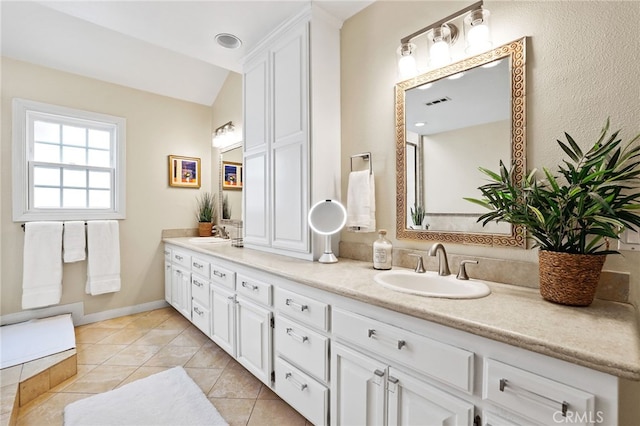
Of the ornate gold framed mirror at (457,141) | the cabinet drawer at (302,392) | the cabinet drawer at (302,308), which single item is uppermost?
the ornate gold framed mirror at (457,141)

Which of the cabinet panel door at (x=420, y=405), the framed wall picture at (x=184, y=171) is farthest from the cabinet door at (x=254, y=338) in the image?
the framed wall picture at (x=184, y=171)

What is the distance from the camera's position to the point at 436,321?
1.01m

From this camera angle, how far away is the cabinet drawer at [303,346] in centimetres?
146

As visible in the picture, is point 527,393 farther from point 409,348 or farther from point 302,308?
point 302,308

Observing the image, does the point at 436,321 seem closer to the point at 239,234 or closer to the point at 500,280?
the point at 500,280

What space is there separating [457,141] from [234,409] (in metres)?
2.06

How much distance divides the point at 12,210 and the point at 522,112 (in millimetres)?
4056

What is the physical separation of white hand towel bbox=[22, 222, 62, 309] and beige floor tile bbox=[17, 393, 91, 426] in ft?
4.25

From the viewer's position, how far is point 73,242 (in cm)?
296

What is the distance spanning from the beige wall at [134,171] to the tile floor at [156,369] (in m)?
0.46

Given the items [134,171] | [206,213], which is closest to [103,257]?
[134,171]

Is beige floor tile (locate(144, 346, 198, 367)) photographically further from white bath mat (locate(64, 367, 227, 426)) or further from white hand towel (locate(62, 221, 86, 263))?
white hand towel (locate(62, 221, 86, 263))

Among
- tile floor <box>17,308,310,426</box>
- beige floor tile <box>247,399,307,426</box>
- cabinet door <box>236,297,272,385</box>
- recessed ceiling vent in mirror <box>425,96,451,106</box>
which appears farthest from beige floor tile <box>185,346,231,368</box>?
recessed ceiling vent in mirror <box>425,96,451,106</box>

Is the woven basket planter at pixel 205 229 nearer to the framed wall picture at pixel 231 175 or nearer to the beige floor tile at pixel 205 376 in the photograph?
the framed wall picture at pixel 231 175
